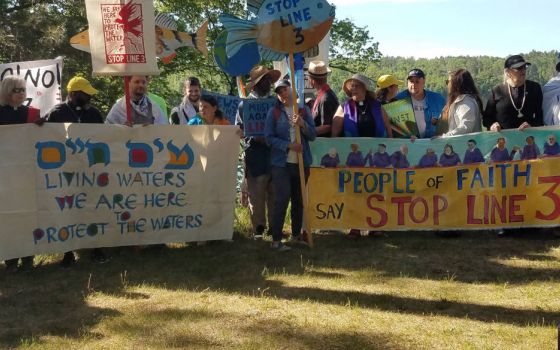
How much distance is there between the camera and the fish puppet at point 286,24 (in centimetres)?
609

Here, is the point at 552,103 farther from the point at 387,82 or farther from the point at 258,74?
the point at 258,74

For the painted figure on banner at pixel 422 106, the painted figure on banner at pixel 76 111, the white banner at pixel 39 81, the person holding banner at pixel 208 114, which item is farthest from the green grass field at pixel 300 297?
the white banner at pixel 39 81

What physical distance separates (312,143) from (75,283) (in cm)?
302

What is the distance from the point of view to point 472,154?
21.8ft

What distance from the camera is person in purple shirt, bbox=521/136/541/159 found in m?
6.58

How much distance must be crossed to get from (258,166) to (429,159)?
1973 mm

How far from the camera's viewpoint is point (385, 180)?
22.4ft

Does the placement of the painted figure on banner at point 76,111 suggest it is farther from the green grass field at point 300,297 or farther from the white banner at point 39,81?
the white banner at point 39,81

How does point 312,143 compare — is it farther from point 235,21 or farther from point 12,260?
point 12,260

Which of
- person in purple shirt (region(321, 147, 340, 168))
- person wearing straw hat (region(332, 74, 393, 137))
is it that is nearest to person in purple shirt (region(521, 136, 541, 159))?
person wearing straw hat (region(332, 74, 393, 137))

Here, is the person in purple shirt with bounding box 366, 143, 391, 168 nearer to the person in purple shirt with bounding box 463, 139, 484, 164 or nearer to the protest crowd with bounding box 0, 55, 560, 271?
the protest crowd with bounding box 0, 55, 560, 271

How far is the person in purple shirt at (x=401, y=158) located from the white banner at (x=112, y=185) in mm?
1841

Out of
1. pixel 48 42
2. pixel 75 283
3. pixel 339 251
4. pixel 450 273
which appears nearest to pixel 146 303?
pixel 75 283

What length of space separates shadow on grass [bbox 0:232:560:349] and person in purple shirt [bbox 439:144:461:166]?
88 cm
